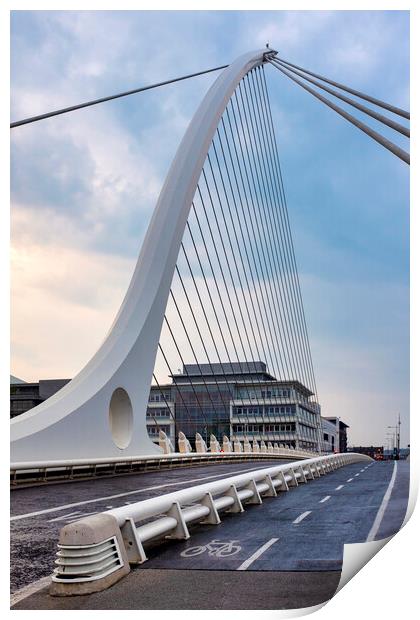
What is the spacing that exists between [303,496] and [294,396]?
74223 mm

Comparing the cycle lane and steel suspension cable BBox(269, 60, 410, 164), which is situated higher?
steel suspension cable BBox(269, 60, 410, 164)

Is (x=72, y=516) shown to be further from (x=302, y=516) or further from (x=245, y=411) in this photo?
(x=245, y=411)

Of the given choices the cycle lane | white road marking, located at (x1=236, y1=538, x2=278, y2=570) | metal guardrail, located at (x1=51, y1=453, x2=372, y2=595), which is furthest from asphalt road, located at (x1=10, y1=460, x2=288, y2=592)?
white road marking, located at (x1=236, y1=538, x2=278, y2=570)

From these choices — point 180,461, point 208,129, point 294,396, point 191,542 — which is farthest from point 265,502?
point 294,396

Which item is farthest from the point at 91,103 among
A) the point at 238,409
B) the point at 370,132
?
the point at 238,409

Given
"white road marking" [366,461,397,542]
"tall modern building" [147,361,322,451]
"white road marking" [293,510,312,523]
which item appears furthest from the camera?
"tall modern building" [147,361,322,451]

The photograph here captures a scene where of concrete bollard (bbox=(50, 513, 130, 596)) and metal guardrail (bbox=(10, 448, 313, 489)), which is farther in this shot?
metal guardrail (bbox=(10, 448, 313, 489))

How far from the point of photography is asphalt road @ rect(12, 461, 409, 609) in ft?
22.4

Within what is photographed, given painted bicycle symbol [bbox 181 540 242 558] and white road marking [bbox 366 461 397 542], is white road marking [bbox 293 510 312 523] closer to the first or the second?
white road marking [bbox 366 461 397 542]

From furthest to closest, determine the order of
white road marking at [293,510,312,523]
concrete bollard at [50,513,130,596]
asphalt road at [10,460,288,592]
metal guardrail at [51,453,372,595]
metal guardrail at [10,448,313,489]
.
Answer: metal guardrail at [10,448,313,489], white road marking at [293,510,312,523], asphalt road at [10,460,288,592], metal guardrail at [51,453,372,595], concrete bollard at [50,513,130,596]

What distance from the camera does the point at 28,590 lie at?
735 centimetres

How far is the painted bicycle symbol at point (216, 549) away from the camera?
9.28 metres

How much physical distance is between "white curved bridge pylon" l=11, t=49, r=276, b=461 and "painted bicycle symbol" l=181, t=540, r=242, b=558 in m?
10.7

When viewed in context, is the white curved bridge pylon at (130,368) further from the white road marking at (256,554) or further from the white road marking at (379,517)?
the white road marking at (256,554)
